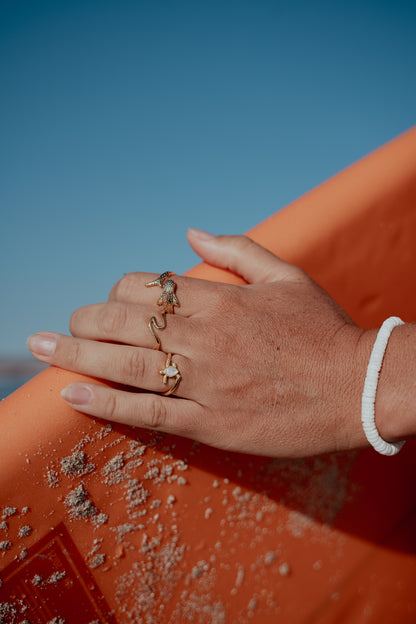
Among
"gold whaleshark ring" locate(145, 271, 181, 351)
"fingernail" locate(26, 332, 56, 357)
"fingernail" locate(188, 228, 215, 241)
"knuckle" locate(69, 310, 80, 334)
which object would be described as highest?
"fingernail" locate(188, 228, 215, 241)

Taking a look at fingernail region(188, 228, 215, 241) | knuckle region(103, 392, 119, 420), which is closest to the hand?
knuckle region(103, 392, 119, 420)

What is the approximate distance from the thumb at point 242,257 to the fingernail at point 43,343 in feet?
1.21

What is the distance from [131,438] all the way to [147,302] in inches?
9.4

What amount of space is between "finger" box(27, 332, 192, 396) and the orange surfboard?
40 mm

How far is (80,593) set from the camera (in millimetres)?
819

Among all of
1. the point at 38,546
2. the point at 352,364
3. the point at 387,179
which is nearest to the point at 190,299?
the point at 352,364

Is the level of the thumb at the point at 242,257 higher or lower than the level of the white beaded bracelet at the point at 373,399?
higher

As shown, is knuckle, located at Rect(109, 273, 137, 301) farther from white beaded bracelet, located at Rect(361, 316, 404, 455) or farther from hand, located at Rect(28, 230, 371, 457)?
white beaded bracelet, located at Rect(361, 316, 404, 455)

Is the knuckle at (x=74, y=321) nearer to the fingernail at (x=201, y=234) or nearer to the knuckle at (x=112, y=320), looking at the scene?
the knuckle at (x=112, y=320)

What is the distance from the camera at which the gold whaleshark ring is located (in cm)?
81

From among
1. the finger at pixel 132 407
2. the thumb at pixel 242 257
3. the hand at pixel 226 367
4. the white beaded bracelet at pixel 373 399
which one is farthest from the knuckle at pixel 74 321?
the white beaded bracelet at pixel 373 399

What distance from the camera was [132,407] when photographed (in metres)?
0.78

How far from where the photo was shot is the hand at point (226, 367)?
0.79 metres

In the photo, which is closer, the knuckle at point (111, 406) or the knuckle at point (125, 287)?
the knuckle at point (111, 406)
